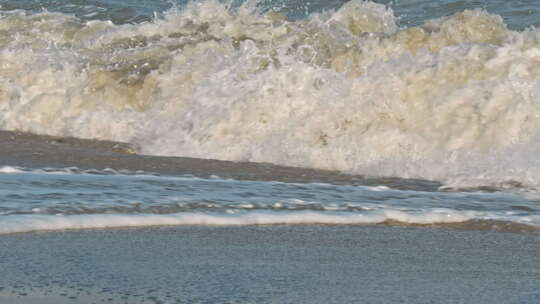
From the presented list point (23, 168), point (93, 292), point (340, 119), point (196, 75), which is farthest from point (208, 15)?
point (93, 292)

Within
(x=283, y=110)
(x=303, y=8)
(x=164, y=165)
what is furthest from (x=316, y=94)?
(x=303, y=8)

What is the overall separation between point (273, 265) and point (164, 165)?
323cm

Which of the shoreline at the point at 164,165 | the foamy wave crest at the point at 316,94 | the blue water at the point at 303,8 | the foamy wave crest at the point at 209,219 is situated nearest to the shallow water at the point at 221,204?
the foamy wave crest at the point at 209,219

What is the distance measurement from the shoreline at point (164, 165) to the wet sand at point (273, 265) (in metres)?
1.75

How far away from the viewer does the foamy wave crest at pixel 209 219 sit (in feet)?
18.4

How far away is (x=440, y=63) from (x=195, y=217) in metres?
3.91

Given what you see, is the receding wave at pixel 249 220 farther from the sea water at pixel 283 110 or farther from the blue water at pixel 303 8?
the blue water at pixel 303 8

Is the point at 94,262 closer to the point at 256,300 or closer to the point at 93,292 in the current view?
the point at 93,292

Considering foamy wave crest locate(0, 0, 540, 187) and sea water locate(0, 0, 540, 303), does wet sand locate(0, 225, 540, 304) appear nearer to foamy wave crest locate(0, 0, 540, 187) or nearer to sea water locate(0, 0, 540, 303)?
sea water locate(0, 0, 540, 303)

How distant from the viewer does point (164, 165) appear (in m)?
8.10

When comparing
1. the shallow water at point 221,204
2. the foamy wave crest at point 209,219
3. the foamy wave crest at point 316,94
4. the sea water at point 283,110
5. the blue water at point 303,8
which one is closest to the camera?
the foamy wave crest at point 209,219

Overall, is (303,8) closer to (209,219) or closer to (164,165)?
(164,165)

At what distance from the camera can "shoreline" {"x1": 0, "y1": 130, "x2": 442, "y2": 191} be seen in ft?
25.1

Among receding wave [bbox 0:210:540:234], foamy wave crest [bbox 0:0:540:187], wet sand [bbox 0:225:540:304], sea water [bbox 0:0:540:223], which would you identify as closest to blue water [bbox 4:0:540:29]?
sea water [bbox 0:0:540:223]
